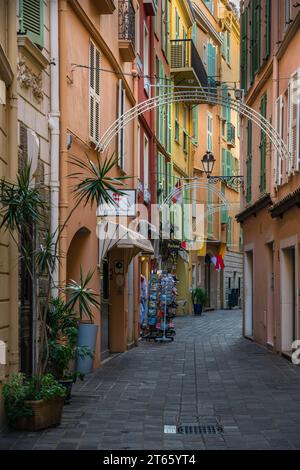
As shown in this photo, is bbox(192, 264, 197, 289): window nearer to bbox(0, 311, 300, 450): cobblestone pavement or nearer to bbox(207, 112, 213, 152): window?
bbox(207, 112, 213, 152): window

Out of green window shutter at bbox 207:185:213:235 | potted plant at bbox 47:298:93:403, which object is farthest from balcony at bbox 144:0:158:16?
green window shutter at bbox 207:185:213:235

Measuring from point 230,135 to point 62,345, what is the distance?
38.2m

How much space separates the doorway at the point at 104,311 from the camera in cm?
1730

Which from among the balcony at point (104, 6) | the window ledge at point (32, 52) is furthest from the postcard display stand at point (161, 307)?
the window ledge at point (32, 52)

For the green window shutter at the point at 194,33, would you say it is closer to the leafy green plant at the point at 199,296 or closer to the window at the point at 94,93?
the leafy green plant at the point at 199,296

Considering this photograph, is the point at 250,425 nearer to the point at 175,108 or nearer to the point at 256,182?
the point at 256,182

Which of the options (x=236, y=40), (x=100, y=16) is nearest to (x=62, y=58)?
(x=100, y=16)

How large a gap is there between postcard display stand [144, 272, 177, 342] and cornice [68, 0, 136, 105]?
542cm

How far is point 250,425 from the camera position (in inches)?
365

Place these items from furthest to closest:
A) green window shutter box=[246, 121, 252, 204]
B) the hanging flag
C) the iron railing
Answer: the hanging flag → green window shutter box=[246, 121, 252, 204] → the iron railing

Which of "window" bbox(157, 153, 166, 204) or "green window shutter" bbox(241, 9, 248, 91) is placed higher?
"green window shutter" bbox(241, 9, 248, 91)

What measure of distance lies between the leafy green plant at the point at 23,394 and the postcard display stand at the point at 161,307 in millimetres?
13190

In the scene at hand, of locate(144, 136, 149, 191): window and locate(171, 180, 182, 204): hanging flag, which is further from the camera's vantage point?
locate(171, 180, 182, 204): hanging flag

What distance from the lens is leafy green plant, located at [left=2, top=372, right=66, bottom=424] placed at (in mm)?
8680
